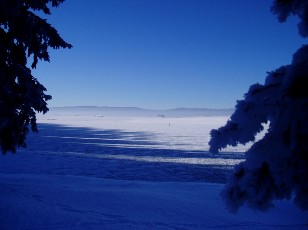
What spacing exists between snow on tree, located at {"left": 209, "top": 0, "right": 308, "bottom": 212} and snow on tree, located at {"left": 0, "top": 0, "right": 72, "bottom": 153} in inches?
247

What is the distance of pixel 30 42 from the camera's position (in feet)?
24.1

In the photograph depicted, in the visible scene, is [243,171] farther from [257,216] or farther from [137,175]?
[137,175]

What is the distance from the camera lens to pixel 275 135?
57.9 inches

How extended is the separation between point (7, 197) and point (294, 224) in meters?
6.34

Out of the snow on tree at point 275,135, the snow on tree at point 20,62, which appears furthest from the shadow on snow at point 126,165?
the snow on tree at point 275,135

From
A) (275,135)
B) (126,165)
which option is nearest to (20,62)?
(275,135)

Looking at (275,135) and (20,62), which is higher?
(20,62)

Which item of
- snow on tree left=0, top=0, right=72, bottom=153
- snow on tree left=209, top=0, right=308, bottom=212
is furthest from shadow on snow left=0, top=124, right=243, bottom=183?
snow on tree left=209, top=0, right=308, bottom=212

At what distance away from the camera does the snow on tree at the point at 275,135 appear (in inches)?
55.2

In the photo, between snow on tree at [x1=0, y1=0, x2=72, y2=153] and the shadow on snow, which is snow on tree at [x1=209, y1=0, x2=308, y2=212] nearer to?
snow on tree at [x1=0, y1=0, x2=72, y2=153]

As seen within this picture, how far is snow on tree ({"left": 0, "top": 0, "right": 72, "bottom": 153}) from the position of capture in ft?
21.8

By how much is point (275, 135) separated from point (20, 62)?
768cm

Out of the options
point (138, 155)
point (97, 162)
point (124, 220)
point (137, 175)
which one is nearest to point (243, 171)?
point (124, 220)

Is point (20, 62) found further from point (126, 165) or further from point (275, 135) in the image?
point (126, 165)
